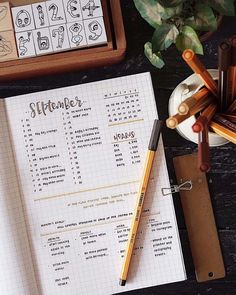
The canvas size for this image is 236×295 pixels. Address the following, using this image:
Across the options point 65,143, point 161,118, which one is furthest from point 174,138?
point 65,143

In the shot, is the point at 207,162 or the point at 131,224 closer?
the point at 207,162

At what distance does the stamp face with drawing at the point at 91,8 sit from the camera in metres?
0.67

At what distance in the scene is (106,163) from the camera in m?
0.71

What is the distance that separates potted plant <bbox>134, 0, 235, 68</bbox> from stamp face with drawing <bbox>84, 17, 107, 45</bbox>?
0.06m

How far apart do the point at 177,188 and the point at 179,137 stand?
0.22ft

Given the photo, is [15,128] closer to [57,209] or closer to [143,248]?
[57,209]

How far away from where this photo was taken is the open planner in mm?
703

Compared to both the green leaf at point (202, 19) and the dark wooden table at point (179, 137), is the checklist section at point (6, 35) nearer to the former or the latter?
the dark wooden table at point (179, 137)

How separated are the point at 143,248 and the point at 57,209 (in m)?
0.12

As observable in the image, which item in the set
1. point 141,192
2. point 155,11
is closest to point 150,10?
point 155,11

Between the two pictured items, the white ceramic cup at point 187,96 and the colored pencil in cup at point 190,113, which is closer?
the colored pencil in cup at point 190,113

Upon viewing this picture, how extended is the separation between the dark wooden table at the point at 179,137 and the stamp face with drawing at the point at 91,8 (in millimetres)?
54

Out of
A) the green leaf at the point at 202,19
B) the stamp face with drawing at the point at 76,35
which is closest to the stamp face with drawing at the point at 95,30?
the stamp face with drawing at the point at 76,35

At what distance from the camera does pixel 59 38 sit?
26.6 inches
